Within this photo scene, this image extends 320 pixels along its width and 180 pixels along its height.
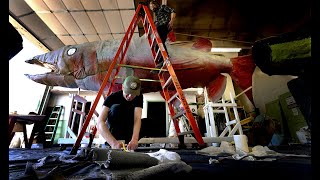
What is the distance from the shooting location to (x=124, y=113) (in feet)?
7.55

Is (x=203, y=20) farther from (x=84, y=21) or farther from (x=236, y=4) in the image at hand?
(x=84, y=21)

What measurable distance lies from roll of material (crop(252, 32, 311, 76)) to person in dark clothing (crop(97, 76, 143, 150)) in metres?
1.40

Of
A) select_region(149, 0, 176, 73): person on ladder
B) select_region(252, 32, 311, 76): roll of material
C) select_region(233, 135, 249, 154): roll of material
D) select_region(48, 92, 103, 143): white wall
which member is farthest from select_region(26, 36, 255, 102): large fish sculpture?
select_region(48, 92, 103, 143): white wall

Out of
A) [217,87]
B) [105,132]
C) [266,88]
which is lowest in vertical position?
[105,132]

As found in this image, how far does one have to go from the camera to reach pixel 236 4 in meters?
4.12

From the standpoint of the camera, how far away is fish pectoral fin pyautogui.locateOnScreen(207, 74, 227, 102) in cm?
321

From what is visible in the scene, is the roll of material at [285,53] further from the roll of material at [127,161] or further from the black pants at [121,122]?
the black pants at [121,122]

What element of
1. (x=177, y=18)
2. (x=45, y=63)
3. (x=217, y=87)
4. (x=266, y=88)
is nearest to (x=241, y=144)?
(x=217, y=87)

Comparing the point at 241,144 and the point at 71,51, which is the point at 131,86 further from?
the point at 71,51

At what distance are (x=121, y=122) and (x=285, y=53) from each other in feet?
6.51

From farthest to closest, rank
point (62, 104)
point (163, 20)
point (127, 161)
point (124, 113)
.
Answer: point (62, 104), point (163, 20), point (124, 113), point (127, 161)

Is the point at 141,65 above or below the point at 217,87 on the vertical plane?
above

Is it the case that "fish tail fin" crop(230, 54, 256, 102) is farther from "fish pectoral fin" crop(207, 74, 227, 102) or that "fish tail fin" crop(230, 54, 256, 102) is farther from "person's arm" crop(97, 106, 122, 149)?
"person's arm" crop(97, 106, 122, 149)

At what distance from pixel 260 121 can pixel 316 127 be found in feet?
12.0
